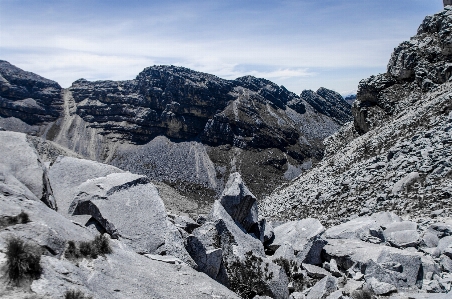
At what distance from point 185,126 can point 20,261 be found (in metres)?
143

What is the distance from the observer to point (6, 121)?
484ft

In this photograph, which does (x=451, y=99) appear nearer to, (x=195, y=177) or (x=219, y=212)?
(x=219, y=212)

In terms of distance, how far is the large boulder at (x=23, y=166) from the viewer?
10250 millimetres

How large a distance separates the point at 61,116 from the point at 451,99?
6586 inches

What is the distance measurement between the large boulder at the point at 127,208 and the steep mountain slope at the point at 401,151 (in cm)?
1492

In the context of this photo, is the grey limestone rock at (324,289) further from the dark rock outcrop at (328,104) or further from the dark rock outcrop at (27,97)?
the dark rock outcrop at (328,104)

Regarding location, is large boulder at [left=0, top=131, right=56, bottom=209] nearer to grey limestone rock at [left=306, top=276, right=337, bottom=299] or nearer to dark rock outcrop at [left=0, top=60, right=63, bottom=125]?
grey limestone rock at [left=306, top=276, right=337, bottom=299]

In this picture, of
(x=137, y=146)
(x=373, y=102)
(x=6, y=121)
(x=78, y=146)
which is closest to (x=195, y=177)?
(x=137, y=146)

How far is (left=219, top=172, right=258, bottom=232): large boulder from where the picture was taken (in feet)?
50.2

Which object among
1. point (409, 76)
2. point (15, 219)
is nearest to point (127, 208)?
point (15, 219)

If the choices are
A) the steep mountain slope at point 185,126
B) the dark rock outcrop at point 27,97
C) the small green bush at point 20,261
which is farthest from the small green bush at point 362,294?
the dark rock outcrop at point 27,97

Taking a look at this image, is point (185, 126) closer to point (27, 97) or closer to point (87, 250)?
point (27, 97)

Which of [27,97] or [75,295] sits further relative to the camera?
[27,97]

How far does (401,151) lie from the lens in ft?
88.3
